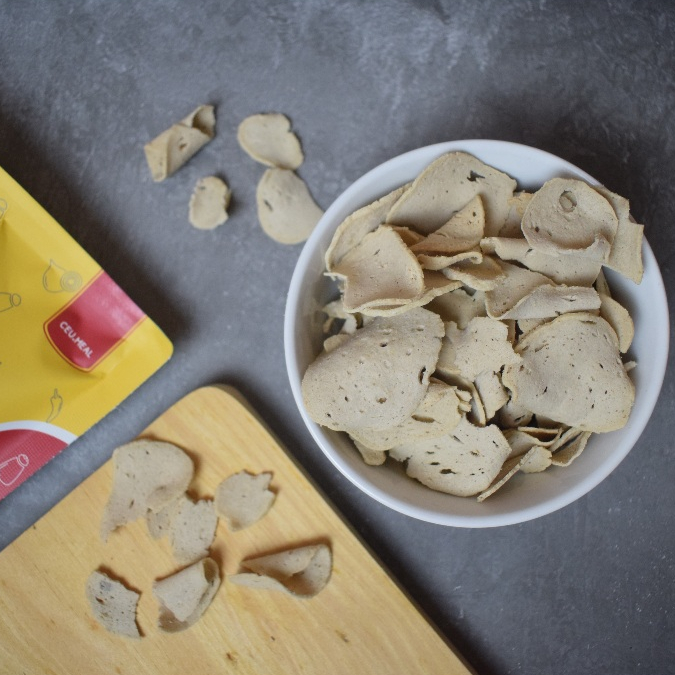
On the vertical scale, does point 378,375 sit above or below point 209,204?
→ below

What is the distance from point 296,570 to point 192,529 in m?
0.16

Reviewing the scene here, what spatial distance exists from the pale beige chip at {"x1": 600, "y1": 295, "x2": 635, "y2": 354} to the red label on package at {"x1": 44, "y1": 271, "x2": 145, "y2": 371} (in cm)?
59

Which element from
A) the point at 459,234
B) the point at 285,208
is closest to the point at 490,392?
the point at 459,234

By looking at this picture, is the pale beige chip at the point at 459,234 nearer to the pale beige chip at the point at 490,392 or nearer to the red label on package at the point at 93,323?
the pale beige chip at the point at 490,392

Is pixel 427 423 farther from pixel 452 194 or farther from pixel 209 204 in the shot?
pixel 209 204

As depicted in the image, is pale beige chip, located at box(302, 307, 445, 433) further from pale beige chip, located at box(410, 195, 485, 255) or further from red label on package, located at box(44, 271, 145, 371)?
red label on package, located at box(44, 271, 145, 371)

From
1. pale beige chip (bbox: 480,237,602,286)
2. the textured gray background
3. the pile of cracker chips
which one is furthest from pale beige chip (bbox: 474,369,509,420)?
the textured gray background

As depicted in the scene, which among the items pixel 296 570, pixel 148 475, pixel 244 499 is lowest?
pixel 296 570

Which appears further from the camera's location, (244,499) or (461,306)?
(244,499)

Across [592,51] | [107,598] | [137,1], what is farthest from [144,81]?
[107,598]

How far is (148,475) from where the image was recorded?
89 centimetres

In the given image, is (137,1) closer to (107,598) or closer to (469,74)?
(469,74)

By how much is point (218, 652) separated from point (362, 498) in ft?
0.98

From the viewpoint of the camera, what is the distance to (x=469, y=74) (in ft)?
2.93
